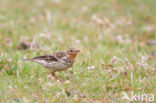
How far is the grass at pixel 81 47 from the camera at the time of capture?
6.70m

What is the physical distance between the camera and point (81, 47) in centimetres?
1084

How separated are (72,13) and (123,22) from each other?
86.4 inches

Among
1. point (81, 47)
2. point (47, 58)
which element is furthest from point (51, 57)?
point (81, 47)

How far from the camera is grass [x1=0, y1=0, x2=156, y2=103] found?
6703 mm

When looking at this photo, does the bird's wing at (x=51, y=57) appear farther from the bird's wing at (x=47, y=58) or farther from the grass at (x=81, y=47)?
the grass at (x=81, y=47)

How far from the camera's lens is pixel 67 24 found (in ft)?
43.3

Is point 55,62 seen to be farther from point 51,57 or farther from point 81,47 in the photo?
point 81,47

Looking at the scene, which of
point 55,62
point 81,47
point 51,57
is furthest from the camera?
point 81,47

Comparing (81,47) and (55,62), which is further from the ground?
(81,47)

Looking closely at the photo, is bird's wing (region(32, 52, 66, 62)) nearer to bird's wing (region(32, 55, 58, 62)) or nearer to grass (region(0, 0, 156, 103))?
bird's wing (region(32, 55, 58, 62))

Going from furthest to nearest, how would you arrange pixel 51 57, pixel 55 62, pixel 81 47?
pixel 81 47, pixel 51 57, pixel 55 62

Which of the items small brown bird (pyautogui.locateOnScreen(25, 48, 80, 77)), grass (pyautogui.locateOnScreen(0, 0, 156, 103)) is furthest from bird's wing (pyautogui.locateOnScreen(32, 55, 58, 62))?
grass (pyautogui.locateOnScreen(0, 0, 156, 103))

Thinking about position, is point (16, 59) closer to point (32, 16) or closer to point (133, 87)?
point (133, 87)

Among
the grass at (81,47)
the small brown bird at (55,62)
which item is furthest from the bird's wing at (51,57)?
the grass at (81,47)
